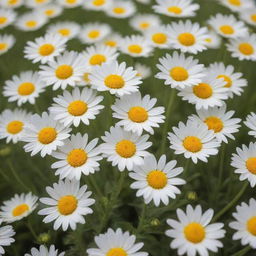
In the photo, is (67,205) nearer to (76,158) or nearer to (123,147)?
(76,158)

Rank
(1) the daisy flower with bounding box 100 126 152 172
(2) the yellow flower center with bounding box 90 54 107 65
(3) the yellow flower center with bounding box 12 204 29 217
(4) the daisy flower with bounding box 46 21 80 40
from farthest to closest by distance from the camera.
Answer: (4) the daisy flower with bounding box 46 21 80 40
(2) the yellow flower center with bounding box 90 54 107 65
(3) the yellow flower center with bounding box 12 204 29 217
(1) the daisy flower with bounding box 100 126 152 172

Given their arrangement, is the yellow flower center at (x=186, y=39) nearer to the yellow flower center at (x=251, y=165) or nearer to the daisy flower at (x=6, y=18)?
the yellow flower center at (x=251, y=165)

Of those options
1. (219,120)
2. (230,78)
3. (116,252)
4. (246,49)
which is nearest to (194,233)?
(116,252)

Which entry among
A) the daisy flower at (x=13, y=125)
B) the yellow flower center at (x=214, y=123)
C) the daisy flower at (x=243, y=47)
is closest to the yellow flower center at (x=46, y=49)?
the daisy flower at (x=13, y=125)

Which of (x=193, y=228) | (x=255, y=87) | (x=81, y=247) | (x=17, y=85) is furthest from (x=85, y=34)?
(x=193, y=228)

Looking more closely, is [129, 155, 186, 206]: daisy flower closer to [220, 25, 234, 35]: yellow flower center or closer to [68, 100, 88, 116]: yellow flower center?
[68, 100, 88, 116]: yellow flower center

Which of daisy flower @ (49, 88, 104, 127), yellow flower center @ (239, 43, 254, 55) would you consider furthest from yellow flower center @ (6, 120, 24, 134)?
yellow flower center @ (239, 43, 254, 55)
